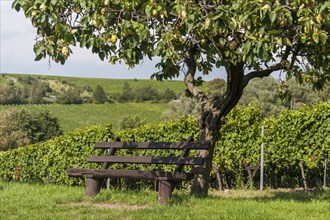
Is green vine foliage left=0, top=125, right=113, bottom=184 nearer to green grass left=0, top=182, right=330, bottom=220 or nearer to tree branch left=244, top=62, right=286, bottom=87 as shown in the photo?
green grass left=0, top=182, right=330, bottom=220

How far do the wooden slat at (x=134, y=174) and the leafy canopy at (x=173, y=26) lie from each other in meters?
2.06

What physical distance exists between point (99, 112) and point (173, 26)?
8493 cm

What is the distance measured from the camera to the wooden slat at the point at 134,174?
344 inches

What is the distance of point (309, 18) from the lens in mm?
6645

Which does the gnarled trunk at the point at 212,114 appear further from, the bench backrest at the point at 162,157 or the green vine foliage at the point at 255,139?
the green vine foliage at the point at 255,139

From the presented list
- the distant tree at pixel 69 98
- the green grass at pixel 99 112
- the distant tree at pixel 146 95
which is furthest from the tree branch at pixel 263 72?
the distant tree at pixel 146 95

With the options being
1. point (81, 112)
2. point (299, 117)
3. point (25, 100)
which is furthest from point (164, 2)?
point (25, 100)

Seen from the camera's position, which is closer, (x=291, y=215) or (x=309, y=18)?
(x=309, y=18)

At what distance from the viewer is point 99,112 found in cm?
9188

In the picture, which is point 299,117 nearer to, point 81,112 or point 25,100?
point 81,112

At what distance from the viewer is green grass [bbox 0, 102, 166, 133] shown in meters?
84.1

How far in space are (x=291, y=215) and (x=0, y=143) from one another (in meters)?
55.5

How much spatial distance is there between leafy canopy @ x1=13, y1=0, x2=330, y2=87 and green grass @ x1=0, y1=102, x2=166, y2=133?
71890 mm

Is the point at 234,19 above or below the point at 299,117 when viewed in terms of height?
above
